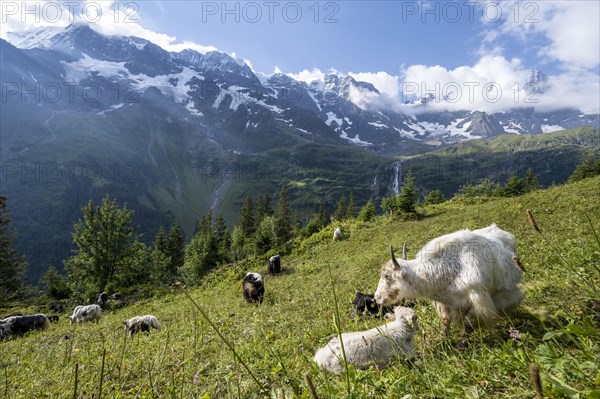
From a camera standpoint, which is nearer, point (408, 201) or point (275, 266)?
point (275, 266)

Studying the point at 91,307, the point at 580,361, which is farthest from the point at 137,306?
the point at 580,361

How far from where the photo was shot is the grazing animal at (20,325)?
16050 mm

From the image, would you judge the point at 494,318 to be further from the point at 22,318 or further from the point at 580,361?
the point at 22,318

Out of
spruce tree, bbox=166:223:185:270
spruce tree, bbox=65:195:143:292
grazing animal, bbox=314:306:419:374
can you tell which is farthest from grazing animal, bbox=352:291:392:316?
spruce tree, bbox=166:223:185:270

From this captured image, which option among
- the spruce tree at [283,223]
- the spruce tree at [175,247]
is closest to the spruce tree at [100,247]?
the spruce tree at [175,247]

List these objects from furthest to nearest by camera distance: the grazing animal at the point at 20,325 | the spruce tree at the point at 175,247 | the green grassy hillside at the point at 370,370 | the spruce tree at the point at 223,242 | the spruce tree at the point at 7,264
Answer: the spruce tree at the point at 175,247, the spruce tree at the point at 223,242, the spruce tree at the point at 7,264, the grazing animal at the point at 20,325, the green grassy hillside at the point at 370,370

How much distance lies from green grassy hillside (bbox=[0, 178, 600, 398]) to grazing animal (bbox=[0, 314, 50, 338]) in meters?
2.71

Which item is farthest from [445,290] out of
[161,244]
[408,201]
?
[161,244]

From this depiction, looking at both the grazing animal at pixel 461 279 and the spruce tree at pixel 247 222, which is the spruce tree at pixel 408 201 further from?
the spruce tree at pixel 247 222

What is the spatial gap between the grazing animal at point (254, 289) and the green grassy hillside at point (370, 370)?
50 centimetres

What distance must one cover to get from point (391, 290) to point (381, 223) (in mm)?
24758

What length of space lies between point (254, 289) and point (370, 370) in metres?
12.9

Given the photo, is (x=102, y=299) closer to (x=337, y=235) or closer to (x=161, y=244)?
(x=337, y=235)

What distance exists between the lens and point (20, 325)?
664 inches
